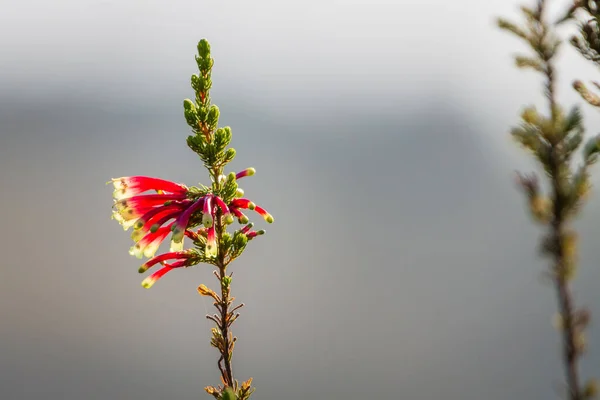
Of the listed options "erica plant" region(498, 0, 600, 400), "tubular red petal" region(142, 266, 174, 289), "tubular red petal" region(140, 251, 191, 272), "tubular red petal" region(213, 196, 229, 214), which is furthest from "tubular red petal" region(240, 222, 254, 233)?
"erica plant" region(498, 0, 600, 400)

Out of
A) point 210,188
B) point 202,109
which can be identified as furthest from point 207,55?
point 210,188

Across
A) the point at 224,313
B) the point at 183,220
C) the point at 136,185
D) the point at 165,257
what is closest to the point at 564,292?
the point at 224,313

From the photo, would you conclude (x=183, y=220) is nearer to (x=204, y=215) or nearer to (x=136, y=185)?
(x=204, y=215)

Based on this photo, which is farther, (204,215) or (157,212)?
(157,212)

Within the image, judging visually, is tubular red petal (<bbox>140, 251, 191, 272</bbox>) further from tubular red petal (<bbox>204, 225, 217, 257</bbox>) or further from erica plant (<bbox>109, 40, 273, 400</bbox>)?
tubular red petal (<bbox>204, 225, 217, 257</bbox>)

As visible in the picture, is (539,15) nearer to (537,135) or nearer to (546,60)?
(546,60)

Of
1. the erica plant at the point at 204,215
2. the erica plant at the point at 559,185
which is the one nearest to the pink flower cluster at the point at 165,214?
the erica plant at the point at 204,215
